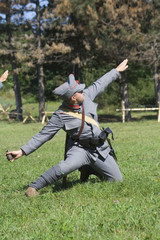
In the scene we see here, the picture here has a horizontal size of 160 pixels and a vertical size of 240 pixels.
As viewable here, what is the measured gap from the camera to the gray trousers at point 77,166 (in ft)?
16.5

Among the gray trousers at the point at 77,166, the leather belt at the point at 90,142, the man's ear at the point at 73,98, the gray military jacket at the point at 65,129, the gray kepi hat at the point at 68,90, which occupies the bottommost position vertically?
the gray trousers at the point at 77,166

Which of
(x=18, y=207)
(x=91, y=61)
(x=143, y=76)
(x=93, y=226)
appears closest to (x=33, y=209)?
(x=18, y=207)

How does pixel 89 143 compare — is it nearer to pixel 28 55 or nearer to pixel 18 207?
pixel 18 207

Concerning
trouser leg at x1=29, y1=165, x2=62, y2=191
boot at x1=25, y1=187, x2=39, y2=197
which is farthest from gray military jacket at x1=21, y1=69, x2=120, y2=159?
boot at x1=25, y1=187, x2=39, y2=197

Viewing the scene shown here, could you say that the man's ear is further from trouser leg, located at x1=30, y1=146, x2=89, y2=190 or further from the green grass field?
the green grass field

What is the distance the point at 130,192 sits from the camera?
4949mm

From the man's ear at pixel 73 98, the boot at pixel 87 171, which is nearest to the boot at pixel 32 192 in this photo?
the boot at pixel 87 171

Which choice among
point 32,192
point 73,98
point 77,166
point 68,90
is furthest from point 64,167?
point 68,90

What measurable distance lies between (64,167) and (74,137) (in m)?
0.49

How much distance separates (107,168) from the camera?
530cm

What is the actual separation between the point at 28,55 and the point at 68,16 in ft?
13.6

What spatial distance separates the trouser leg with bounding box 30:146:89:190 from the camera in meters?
5.01

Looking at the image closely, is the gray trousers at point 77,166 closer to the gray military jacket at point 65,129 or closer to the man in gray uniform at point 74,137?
the man in gray uniform at point 74,137

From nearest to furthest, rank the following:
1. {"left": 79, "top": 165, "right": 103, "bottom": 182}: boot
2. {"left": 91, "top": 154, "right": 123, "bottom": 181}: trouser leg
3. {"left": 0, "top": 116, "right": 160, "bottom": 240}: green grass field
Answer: {"left": 0, "top": 116, "right": 160, "bottom": 240}: green grass field
{"left": 91, "top": 154, "right": 123, "bottom": 181}: trouser leg
{"left": 79, "top": 165, "right": 103, "bottom": 182}: boot
